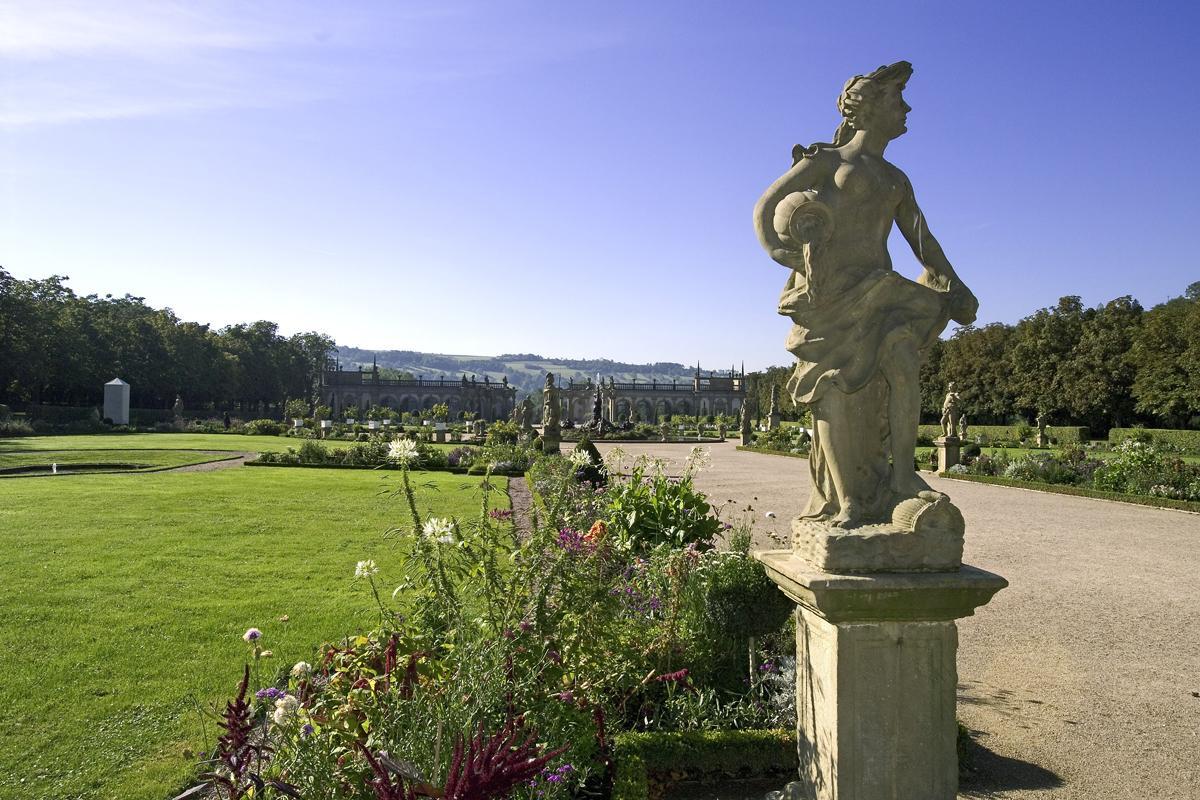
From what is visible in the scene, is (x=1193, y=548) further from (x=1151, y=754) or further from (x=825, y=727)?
(x=825, y=727)

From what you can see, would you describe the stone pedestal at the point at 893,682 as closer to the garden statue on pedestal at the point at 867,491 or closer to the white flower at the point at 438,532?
the garden statue on pedestal at the point at 867,491

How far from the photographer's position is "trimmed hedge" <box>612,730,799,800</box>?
3639mm

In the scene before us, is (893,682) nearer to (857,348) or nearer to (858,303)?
(857,348)

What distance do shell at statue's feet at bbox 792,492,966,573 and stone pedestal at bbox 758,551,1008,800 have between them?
0.04 meters

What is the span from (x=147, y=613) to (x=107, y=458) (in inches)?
671

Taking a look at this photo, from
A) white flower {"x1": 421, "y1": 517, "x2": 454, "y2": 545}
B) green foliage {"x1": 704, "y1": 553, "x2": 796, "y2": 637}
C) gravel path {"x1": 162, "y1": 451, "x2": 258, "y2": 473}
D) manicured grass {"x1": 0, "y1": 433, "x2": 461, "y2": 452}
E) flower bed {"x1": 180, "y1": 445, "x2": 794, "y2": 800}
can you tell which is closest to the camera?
flower bed {"x1": 180, "y1": 445, "x2": 794, "y2": 800}

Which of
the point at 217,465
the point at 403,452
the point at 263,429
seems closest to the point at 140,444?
the point at 217,465

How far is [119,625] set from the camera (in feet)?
19.0

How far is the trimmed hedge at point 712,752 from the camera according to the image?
364cm

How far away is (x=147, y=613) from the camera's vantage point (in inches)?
240

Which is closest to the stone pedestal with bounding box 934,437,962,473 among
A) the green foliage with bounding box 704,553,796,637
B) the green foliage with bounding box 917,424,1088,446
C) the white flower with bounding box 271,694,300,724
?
the green foliage with bounding box 917,424,1088,446

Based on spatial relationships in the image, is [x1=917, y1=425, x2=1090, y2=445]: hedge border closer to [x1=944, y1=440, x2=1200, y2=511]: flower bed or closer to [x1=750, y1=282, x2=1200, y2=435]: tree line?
[x1=750, y1=282, x2=1200, y2=435]: tree line

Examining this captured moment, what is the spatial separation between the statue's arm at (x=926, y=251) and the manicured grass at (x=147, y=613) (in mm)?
2887

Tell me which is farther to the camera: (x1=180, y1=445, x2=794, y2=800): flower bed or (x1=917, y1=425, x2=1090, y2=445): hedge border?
(x1=917, y1=425, x2=1090, y2=445): hedge border
